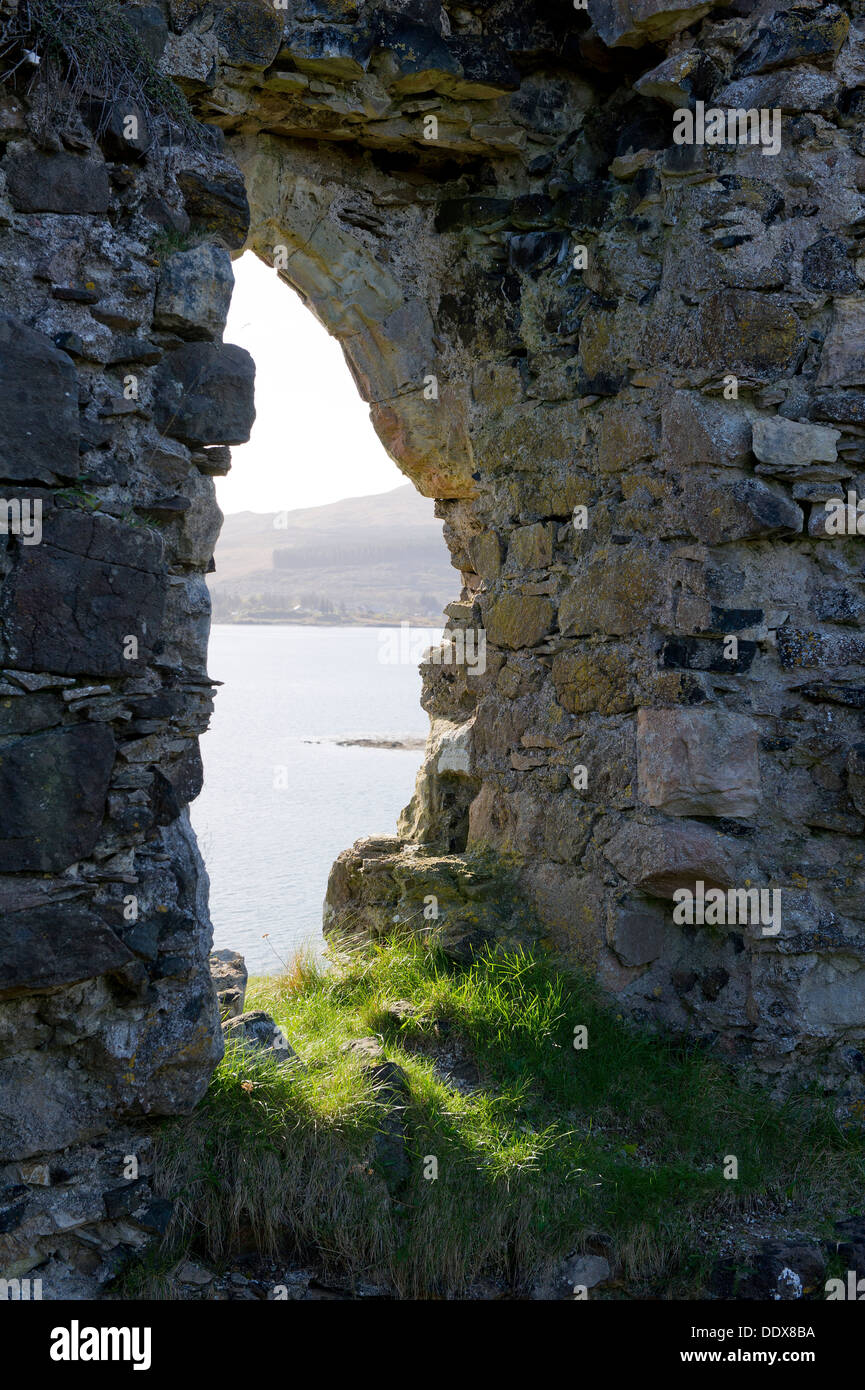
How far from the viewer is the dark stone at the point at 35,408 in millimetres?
2930

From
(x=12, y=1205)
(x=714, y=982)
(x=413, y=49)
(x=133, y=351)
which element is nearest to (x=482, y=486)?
(x=413, y=49)

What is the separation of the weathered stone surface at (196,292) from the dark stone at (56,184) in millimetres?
253

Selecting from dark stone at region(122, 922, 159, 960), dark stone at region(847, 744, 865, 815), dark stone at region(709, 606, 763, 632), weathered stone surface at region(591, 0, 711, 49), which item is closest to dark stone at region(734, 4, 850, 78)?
Result: weathered stone surface at region(591, 0, 711, 49)

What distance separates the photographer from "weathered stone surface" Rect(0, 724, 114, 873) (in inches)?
115

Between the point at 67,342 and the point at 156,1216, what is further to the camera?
the point at 156,1216

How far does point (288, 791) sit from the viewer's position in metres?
9.34

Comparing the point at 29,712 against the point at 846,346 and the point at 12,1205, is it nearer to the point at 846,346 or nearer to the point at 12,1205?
the point at 12,1205

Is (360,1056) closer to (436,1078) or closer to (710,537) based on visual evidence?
(436,1078)

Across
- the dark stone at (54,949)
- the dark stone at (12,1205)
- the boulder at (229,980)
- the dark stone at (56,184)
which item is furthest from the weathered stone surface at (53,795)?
the dark stone at (56,184)

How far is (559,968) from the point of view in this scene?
14.6 ft

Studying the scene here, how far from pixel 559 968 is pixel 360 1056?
0.90m

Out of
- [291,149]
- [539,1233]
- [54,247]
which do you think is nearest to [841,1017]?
[539,1233]

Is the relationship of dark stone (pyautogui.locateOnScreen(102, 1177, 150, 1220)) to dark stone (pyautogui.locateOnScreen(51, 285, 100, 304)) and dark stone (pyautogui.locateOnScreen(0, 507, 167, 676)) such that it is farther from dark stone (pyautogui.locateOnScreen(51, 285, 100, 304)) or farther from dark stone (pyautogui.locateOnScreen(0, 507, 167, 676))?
dark stone (pyautogui.locateOnScreen(51, 285, 100, 304))

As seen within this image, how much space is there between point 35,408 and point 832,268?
2778 mm
